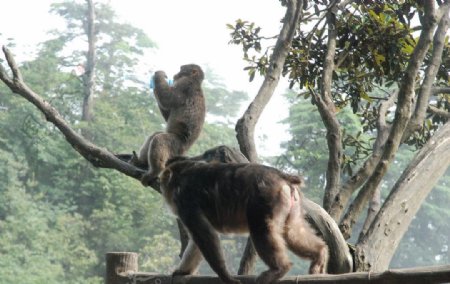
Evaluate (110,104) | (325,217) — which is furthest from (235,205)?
(110,104)

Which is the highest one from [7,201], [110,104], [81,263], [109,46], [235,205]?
[109,46]

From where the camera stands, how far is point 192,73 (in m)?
4.29

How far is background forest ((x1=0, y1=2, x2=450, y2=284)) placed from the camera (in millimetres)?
12625

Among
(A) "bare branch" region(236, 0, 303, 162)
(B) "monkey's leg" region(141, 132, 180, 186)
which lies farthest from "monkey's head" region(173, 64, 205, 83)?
(A) "bare branch" region(236, 0, 303, 162)

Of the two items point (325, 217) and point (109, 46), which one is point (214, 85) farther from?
point (325, 217)

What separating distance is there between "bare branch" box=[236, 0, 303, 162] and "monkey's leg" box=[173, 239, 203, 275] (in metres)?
0.85

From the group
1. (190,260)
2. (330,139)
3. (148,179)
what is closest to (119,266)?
(190,260)

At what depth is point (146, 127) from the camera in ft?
47.1

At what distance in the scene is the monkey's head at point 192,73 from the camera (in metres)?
4.28

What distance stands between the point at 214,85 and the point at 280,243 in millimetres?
15667

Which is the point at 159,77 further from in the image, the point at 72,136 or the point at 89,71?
the point at 89,71

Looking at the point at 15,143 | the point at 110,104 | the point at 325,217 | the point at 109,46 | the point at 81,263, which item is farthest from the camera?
the point at 109,46

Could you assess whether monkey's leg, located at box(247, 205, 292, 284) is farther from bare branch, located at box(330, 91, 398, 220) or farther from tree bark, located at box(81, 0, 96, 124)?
tree bark, located at box(81, 0, 96, 124)

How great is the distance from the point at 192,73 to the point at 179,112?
0.32m
